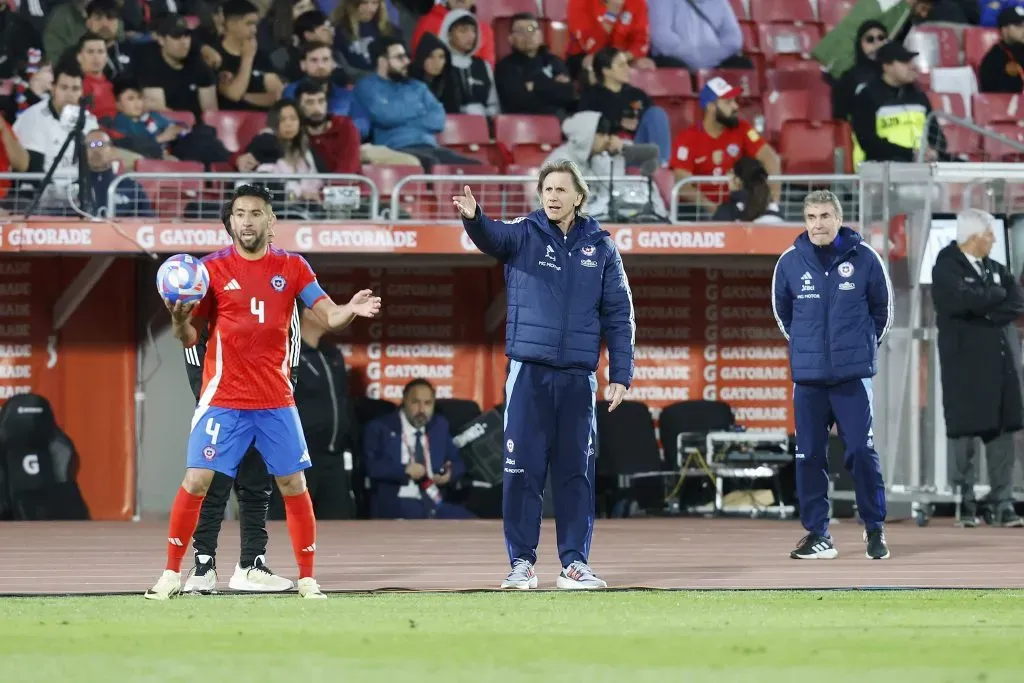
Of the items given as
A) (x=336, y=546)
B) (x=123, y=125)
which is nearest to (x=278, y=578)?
(x=336, y=546)

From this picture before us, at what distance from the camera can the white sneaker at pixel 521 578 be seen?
27.8 feet

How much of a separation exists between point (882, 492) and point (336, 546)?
3396mm

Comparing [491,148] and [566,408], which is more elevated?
[491,148]

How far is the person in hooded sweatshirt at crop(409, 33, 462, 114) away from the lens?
1698 centimetres

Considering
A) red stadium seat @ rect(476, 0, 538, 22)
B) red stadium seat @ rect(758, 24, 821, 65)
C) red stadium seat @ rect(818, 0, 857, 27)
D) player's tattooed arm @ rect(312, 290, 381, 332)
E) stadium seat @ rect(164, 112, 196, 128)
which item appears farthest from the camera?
red stadium seat @ rect(818, 0, 857, 27)

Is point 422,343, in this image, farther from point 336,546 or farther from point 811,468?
point 811,468

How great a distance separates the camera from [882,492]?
10766mm

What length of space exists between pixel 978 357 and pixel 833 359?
345 centimetres

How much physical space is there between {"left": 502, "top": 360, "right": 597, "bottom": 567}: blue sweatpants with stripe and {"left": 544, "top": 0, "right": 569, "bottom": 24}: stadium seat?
11039mm

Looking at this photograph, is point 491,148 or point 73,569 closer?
point 73,569

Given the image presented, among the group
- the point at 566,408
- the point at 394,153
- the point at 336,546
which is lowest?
the point at 336,546

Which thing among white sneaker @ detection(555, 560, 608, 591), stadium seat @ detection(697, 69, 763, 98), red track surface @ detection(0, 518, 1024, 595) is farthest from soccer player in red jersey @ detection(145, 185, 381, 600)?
stadium seat @ detection(697, 69, 763, 98)

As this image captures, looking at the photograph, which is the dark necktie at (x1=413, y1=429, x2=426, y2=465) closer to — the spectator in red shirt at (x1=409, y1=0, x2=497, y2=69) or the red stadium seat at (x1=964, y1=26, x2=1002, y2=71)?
the spectator in red shirt at (x1=409, y1=0, x2=497, y2=69)

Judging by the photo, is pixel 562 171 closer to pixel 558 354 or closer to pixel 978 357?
pixel 558 354
